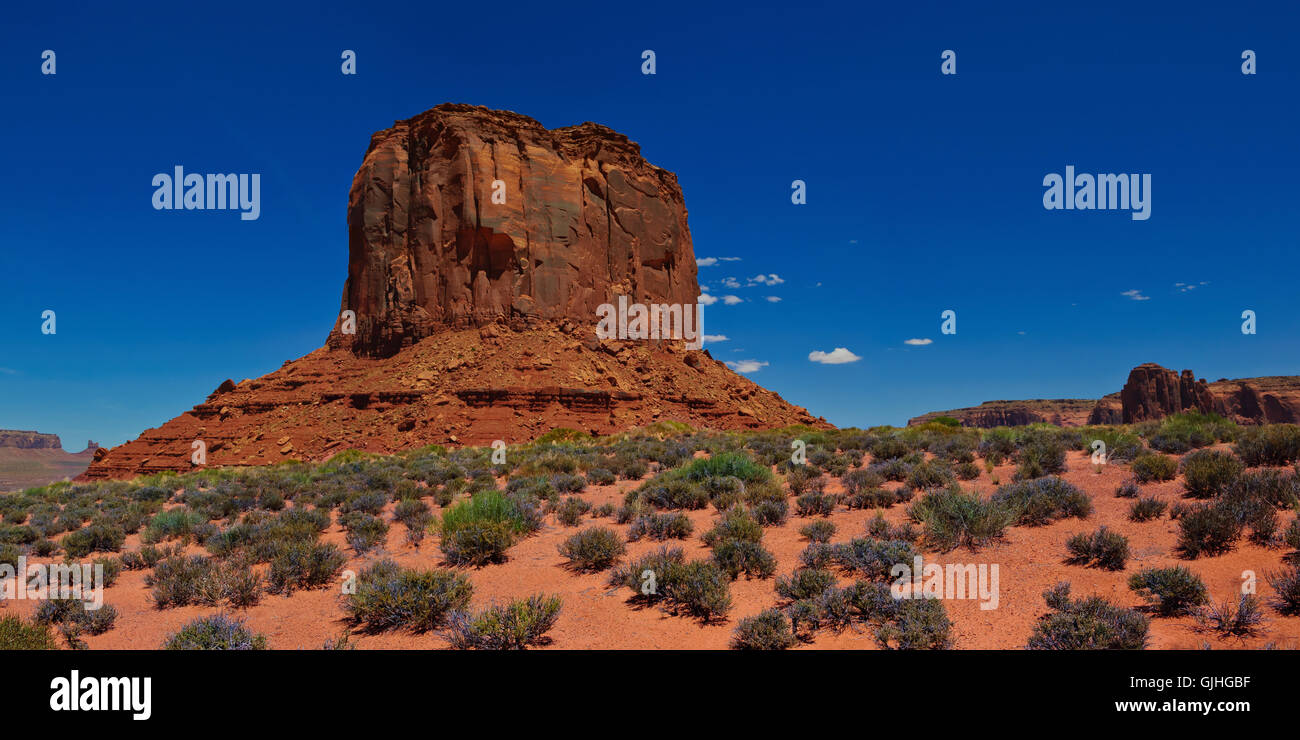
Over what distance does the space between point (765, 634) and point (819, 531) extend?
9.35 ft

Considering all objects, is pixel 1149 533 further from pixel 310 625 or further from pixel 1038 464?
pixel 310 625

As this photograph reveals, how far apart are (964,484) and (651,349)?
38352mm

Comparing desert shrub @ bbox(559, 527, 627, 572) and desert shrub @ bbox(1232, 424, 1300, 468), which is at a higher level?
desert shrub @ bbox(1232, 424, 1300, 468)

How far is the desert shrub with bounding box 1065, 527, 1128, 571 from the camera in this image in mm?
5508

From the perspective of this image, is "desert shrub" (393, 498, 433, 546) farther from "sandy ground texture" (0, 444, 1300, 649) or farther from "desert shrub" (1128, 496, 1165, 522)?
"desert shrub" (1128, 496, 1165, 522)

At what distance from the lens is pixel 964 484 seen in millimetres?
9797

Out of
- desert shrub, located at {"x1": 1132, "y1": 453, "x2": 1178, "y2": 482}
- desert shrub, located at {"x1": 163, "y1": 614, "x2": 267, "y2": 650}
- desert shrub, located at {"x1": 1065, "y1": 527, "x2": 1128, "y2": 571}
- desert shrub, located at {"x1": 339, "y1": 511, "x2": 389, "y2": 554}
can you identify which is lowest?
desert shrub, located at {"x1": 339, "y1": 511, "x2": 389, "y2": 554}

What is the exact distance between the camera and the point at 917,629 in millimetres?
4297

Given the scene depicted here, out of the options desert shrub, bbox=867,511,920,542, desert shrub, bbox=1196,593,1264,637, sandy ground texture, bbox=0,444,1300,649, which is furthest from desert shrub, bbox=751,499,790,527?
desert shrub, bbox=1196,593,1264,637

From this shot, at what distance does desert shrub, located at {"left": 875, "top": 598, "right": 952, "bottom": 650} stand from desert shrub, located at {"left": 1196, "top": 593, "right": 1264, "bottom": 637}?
5.95 ft
